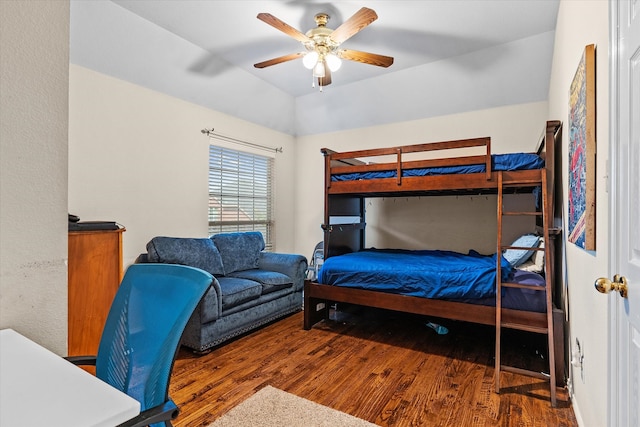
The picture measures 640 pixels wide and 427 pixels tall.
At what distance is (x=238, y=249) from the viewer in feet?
12.4

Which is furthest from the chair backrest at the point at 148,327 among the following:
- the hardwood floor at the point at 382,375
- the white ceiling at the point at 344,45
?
the white ceiling at the point at 344,45

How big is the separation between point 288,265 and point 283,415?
77.4 inches

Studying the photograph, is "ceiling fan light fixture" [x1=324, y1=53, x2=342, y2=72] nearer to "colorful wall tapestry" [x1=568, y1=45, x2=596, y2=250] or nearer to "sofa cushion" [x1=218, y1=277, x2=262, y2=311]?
"colorful wall tapestry" [x1=568, y1=45, x2=596, y2=250]

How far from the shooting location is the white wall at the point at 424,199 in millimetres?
3779

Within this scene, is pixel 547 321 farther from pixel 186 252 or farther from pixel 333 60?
pixel 186 252

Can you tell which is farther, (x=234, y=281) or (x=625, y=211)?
(x=234, y=281)

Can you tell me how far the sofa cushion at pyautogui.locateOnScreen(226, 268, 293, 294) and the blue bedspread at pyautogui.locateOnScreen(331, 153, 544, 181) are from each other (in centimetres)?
132

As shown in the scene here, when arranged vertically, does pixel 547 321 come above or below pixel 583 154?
below

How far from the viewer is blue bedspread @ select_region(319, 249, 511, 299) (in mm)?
2600

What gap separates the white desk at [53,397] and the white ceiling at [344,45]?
8.99 feet

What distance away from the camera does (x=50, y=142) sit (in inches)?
43.0

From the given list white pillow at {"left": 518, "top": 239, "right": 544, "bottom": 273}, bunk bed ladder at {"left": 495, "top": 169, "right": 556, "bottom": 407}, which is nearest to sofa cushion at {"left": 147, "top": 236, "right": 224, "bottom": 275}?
bunk bed ladder at {"left": 495, "top": 169, "right": 556, "bottom": 407}

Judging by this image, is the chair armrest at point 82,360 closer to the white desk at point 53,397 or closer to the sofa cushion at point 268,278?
the white desk at point 53,397

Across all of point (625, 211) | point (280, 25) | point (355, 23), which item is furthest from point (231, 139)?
point (625, 211)
